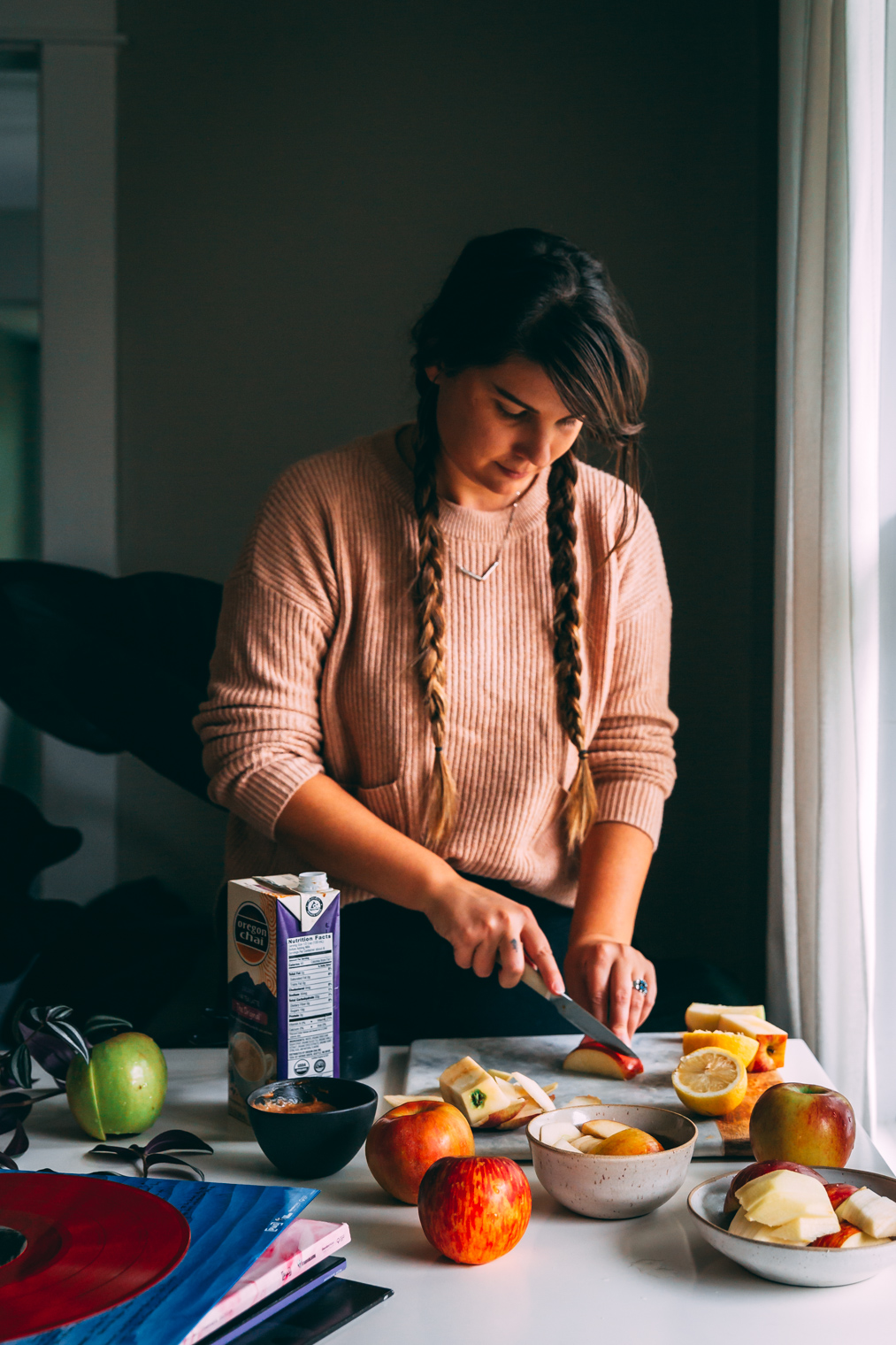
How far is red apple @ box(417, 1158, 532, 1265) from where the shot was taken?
71 centimetres

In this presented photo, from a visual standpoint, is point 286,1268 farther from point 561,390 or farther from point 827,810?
point 827,810

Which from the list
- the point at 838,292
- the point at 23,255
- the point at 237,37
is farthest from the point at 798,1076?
the point at 23,255

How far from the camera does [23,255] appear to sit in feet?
15.4

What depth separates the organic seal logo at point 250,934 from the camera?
93 centimetres

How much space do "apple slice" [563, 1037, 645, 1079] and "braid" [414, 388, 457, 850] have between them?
397mm

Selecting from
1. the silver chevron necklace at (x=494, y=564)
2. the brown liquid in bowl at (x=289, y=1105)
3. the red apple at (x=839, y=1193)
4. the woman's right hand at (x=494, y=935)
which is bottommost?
the brown liquid in bowl at (x=289, y=1105)

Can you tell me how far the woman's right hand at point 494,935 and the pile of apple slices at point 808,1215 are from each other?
0.38m

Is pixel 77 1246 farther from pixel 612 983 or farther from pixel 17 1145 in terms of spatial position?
pixel 612 983

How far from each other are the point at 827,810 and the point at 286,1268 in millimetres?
1071

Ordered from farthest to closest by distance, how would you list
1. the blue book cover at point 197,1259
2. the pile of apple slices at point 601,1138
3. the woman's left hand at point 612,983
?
the woman's left hand at point 612,983
the pile of apple slices at point 601,1138
the blue book cover at point 197,1259

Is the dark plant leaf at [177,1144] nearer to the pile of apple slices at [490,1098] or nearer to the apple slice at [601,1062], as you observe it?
the pile of apple slices at [490,1098]

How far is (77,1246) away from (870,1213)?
0.47m

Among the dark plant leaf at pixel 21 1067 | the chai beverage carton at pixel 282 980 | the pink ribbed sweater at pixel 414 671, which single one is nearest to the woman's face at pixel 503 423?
the pink ribbed sweater at pixel 414 671

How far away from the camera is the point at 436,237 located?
2439 millimetres
